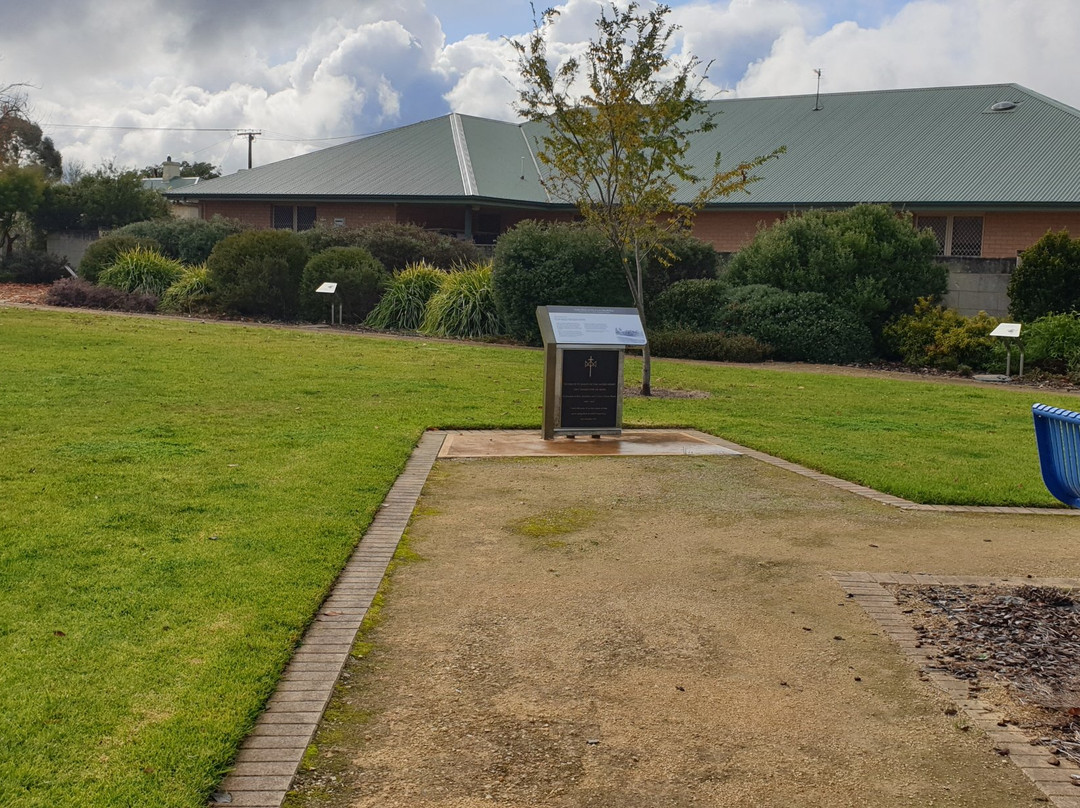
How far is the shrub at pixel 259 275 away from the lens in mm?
25031

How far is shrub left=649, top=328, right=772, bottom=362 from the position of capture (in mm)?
19842

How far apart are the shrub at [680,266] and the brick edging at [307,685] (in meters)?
15.5

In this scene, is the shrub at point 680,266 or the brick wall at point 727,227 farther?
the brick wall at point 727,227

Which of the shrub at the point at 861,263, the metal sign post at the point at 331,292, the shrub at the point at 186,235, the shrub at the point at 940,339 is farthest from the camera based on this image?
the shrub at the point at 186,235

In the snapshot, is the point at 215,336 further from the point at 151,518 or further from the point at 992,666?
the point at 992,666

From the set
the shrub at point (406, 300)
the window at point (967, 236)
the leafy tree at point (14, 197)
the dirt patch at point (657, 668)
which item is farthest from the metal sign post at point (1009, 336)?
the leafy tree at point (14, 197)

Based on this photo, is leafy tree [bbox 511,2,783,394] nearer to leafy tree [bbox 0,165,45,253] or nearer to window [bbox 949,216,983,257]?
window [bbox 949,216,983,257]

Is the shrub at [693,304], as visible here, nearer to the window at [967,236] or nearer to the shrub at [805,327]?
the shrub at [805,327]

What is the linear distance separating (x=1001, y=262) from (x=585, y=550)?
1755 cm

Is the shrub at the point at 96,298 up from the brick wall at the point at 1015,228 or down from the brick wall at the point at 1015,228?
down

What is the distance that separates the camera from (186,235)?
102 ft

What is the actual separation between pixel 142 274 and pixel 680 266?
13.3 m

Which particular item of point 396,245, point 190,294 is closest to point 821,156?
point 396,245

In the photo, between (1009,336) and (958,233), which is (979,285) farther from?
(958,233)
